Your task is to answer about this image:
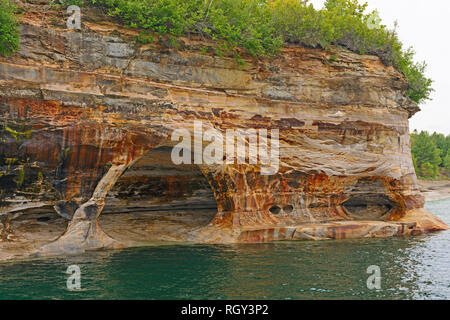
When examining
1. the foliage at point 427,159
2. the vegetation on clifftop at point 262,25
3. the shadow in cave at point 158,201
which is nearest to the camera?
the vegetation on clifftop at point 262,25

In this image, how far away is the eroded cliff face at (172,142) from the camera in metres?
14.4

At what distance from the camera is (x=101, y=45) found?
1620 cm

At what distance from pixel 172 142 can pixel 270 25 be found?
8719mm

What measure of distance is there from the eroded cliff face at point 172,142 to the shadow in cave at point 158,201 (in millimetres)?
75

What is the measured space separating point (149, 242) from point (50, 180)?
206 inches

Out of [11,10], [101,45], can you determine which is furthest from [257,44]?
[11,10]

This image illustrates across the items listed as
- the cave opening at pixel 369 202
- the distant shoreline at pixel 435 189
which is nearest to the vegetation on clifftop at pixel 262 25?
the cave opening at pixel 369 202

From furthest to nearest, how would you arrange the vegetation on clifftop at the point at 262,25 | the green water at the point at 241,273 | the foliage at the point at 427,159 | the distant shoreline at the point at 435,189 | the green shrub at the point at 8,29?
the foliage at the point at 427,159, the distant shoreline at the point at 435,189, the vegetation on clifftop at the point at 262,25, the green shrub at the point at 8,29, the green water at the point at 241,273

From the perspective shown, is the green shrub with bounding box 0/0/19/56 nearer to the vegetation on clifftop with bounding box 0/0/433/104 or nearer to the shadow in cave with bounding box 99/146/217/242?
the vegetation on clifftop with bounding box 0/0/433/104

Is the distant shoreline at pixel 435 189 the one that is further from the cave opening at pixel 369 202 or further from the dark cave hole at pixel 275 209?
the dark cave hole at pixel 275 209

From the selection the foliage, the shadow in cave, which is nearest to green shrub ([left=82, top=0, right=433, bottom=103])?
the shadow in cave

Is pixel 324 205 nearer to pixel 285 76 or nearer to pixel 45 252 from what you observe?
pixel 285 76

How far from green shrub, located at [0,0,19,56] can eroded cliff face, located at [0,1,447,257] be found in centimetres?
37

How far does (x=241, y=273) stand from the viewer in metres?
11.8
